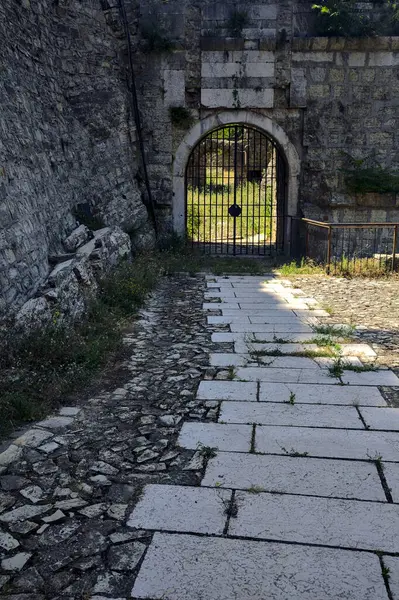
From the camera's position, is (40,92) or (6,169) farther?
(40,92)

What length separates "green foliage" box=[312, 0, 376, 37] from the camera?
1039cm

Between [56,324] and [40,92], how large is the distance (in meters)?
3.94

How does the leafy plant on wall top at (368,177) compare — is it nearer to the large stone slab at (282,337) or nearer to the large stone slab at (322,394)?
the large stone slab at (282,337)

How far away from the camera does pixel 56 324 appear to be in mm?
4891

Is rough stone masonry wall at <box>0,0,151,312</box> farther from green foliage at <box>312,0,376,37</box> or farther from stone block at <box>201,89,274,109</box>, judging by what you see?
green foliage at <box>312,0,376,37</box>

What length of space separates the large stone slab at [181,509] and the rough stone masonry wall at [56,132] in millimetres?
2461

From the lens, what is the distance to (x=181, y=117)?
35.8 feet

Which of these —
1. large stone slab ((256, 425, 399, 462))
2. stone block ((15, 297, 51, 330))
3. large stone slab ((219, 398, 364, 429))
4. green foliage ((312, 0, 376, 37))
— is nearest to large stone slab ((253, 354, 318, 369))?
large stone slab ((219, 398, 364, 429))

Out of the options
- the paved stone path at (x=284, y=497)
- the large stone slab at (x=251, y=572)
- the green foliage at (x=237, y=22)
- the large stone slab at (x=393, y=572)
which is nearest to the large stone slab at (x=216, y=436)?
the paved stone path at (x=284, y=497)

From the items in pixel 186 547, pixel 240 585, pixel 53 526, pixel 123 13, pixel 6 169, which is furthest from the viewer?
pixel 123 13

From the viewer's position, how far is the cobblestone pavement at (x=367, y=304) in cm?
533

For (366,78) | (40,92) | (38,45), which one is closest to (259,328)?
(40,92)

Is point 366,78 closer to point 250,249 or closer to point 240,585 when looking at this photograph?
point 250,249

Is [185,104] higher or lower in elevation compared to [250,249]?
higher
